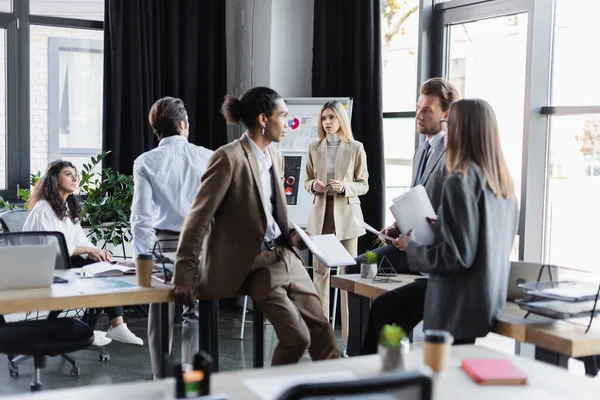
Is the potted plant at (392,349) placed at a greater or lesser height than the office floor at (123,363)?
greater

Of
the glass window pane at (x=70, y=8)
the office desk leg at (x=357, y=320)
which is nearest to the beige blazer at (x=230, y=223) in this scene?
the office desk leg at (x=357, y=320)

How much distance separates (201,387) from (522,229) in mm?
3800

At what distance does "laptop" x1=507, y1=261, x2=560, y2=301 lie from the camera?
2920 mm

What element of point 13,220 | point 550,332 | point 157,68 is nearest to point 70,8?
point 157,68

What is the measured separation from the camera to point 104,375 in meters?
4.68

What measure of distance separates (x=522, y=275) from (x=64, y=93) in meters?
4.64

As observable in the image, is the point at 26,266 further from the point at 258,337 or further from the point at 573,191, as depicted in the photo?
the point at 573,191

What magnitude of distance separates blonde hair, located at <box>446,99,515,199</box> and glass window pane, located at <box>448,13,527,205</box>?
95.5 inches

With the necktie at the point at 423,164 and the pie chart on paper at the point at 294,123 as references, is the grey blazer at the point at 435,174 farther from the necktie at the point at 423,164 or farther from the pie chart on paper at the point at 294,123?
the pie chart on paper at the point at 294,123

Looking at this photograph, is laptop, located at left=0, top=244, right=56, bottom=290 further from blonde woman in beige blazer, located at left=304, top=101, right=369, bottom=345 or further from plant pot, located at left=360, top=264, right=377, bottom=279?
blonde woman in beige blazer, located at left=304, top=101, right=369, bottom=345

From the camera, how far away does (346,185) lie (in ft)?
17.7

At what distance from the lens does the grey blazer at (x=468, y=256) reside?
2.68 metres

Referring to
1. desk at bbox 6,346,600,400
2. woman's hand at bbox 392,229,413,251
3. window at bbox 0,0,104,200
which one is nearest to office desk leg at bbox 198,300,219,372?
woman's hand at bbox 392,229,413,251

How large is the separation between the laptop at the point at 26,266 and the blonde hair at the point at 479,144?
1.56 meters
